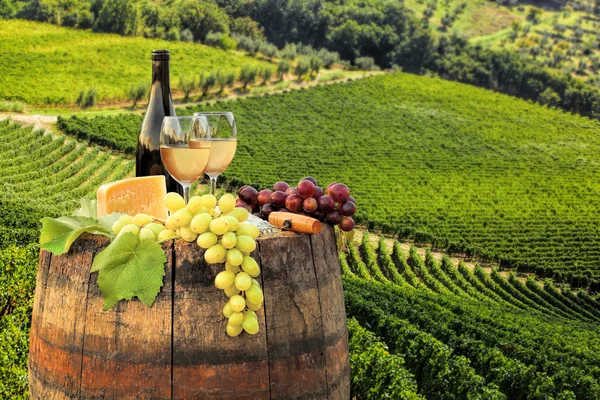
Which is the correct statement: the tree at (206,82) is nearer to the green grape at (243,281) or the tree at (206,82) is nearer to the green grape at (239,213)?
the green grape at (239,213)

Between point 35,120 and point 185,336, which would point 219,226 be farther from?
point 35,120

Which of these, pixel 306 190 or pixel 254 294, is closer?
pixel 254 294

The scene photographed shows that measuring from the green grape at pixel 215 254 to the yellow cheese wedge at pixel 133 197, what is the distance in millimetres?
516

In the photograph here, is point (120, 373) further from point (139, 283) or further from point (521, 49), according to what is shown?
point (521, 49)

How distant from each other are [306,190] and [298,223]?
217 millimetres

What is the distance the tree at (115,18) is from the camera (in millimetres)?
71688

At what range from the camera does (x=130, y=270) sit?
2.06m

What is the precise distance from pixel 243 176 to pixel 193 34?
1720 inches

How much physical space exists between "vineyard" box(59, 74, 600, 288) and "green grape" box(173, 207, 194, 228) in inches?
1356

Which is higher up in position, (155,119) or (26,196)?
(155,119)

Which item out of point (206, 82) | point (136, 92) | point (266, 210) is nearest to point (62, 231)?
point (266, 210)

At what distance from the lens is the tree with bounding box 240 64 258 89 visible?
67375 millimetres

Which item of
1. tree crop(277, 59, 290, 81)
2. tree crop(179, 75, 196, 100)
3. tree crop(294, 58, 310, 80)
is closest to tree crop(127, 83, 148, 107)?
tree crop(179, 75, 196, 100)

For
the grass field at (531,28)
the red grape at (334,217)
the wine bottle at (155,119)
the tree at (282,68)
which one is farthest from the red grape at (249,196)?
the grass field at (531,28)
